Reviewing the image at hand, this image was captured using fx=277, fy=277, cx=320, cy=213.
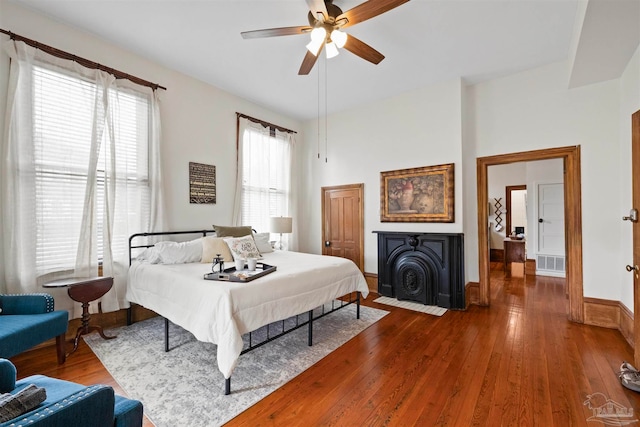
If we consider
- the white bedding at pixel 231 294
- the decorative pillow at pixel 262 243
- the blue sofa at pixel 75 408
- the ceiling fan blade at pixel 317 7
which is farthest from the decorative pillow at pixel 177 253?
the ceiling fan blade at pixel 317 7

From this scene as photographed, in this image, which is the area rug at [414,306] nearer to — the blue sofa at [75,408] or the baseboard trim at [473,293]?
the baseboard trim at [473,293]

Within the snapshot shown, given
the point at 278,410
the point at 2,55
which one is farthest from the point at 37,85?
the point at 278,410

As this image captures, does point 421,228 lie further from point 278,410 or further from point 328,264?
point 278,410

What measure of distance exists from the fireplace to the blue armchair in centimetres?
407

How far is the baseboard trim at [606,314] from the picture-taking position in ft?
10.2

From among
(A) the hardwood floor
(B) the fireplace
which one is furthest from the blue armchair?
(B) the fireplace

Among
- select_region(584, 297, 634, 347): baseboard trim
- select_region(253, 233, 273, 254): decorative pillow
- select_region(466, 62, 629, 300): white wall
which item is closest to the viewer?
select_region(584, 297, 634, 347): baseboard trim

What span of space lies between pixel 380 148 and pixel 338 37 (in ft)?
8.72

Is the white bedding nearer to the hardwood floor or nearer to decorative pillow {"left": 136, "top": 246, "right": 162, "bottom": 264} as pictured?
decorative pillow {"left": 136, "top": 246, "right": 162, "bottom": 264}

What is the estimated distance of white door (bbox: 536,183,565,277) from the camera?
5.84 meters

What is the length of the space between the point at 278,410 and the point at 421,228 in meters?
3.40

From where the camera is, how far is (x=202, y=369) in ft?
8.01

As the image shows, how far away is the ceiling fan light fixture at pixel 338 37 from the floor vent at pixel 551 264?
6259 millimetres

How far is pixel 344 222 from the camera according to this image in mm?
5465
